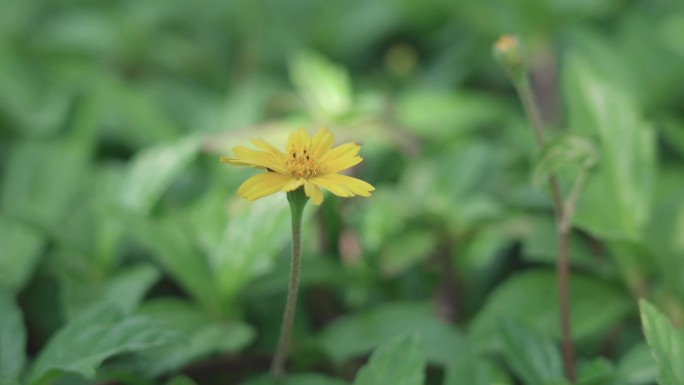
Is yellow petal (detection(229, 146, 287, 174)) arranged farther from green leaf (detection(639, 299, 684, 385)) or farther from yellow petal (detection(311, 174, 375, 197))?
green leaf (detection(639, 299, 684, 385))

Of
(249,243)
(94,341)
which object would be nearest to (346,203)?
(249,243)

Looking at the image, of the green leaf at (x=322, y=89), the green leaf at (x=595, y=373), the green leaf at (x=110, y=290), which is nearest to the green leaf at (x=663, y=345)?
the green leaf at (x=595, y=373)

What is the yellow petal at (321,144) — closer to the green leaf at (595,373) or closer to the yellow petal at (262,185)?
the yellow petal at (262,185)

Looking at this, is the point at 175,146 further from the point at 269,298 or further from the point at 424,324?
the point at 424,324

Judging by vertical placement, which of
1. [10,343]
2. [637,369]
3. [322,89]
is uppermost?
[322,89]

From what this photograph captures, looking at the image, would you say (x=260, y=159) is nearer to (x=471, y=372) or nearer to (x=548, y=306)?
(x=471, y=372)

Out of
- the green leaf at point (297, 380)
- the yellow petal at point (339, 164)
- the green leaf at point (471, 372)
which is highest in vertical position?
the yellow petal at point (339, 164)
